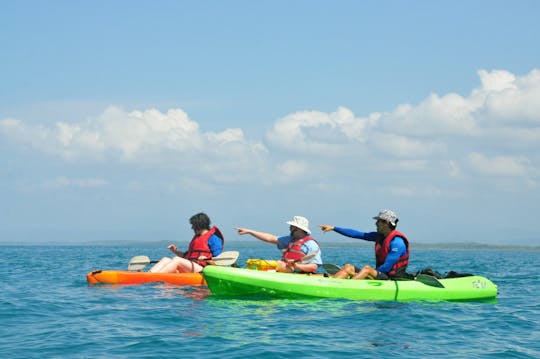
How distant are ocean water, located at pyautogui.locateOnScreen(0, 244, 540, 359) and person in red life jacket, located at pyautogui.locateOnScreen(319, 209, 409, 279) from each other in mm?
857

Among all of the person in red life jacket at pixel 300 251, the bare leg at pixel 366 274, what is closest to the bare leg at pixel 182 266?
the person in red life jacket at pixel 300 251

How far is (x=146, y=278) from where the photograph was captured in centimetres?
1465

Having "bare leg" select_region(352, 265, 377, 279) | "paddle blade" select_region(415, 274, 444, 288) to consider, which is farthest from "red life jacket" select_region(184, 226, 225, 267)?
"paddle blade" select_region(415, 274, 444, 288)

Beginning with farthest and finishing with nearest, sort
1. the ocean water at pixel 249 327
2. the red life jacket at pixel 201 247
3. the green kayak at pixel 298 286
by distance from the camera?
the red life jacket at pixel 201 247, the green kayak at pixel 298 286, the ocean water at pixel 249 327

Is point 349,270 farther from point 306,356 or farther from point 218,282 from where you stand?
point 306,356

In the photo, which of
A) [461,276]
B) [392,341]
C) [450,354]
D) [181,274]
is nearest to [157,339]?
[392,341]

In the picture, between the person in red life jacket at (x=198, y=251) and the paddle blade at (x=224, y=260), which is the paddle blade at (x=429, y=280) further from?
the person in red life jacket at (x=198, y=251)

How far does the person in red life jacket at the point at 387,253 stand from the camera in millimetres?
12305

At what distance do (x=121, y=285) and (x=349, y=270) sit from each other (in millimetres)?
5054

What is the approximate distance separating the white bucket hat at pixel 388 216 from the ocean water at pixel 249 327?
5.04 feet

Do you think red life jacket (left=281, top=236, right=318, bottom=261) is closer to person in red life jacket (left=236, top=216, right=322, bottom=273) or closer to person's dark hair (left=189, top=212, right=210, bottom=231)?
person in red life jacket (left=236, top=216, right=322, bottom=273)

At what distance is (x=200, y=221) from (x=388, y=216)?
183 inches

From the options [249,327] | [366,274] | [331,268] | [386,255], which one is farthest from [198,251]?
[249,327]

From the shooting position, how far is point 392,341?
8.76 m
